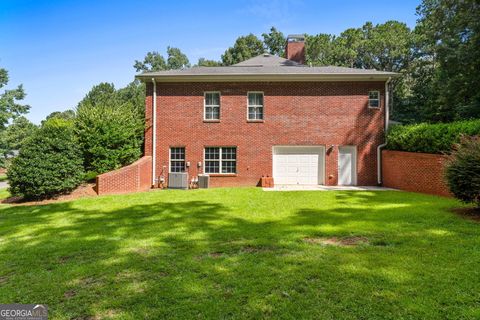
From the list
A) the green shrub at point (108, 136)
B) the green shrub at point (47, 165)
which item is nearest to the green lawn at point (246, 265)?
the green shrub at point (47, 165)

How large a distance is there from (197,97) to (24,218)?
976cm

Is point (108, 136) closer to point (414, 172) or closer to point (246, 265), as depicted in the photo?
point (246, 265)

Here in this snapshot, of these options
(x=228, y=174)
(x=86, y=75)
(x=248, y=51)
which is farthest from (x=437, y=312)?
(x=248, y=51)

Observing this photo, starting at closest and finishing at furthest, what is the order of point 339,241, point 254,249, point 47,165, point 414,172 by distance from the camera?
1. point 254,249
2. point 339,241
3. point 47,165
4. point 414,172

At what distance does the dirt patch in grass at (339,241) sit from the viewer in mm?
5234

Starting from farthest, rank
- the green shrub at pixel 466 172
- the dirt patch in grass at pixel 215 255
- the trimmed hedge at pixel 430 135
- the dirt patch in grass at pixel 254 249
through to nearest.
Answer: the trimmed hedge at pixel 430 135 → the green shrub at pixel 466 172 → the dirt patch in grass at pixel 254 249 → the dirt patch in grass at pixel 215 255

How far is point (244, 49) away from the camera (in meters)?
42.7

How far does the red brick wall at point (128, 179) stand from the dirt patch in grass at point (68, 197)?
44 cm

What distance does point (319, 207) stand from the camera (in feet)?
29.1

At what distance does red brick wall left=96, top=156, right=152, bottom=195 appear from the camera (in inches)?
500

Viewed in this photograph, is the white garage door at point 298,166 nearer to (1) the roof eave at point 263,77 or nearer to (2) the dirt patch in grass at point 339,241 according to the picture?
(1) the roof eave at point 263,77

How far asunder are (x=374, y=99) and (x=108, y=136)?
13.9 metres

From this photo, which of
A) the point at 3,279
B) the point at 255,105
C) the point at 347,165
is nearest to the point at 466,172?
the point at 347,165

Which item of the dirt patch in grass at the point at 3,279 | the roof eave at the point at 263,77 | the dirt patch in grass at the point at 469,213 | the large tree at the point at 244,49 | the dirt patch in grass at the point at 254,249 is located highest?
the large tree at the point at 244,49
